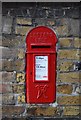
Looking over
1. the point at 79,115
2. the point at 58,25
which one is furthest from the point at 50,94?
the point at 58,25

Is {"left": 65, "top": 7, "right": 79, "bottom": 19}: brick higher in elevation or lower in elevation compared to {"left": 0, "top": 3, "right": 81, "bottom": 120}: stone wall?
higher

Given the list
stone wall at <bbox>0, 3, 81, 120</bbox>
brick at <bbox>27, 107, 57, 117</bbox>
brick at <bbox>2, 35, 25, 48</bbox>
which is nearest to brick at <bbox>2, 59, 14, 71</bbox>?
stone wall at <bbox>0, 3, 81, 120</bbox>

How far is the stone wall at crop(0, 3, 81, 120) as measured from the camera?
8.50 feet

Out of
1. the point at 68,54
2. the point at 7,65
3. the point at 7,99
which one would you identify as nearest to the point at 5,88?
the point at 7,99

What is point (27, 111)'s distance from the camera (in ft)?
8.67

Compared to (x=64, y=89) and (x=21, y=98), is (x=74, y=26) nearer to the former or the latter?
(x=64, y=89)

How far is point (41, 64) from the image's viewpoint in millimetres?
2547

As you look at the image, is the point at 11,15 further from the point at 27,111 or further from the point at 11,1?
the point at 27,111

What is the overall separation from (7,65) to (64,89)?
52 cm

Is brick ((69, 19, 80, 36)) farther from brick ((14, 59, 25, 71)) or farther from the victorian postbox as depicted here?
brick ((14, 59, 25, 71))

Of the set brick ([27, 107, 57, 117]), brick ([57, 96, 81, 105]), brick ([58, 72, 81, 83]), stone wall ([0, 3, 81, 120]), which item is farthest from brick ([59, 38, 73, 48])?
brick ([27, 107, 57, 117])

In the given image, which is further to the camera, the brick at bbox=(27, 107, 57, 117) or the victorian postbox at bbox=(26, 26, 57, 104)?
the brick at bbox=(27, 107, 57, 117)

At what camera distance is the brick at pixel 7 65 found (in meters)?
2.61

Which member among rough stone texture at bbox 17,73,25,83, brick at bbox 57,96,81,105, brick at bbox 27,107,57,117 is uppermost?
rough stone texture at bbox 17,73,25,83
